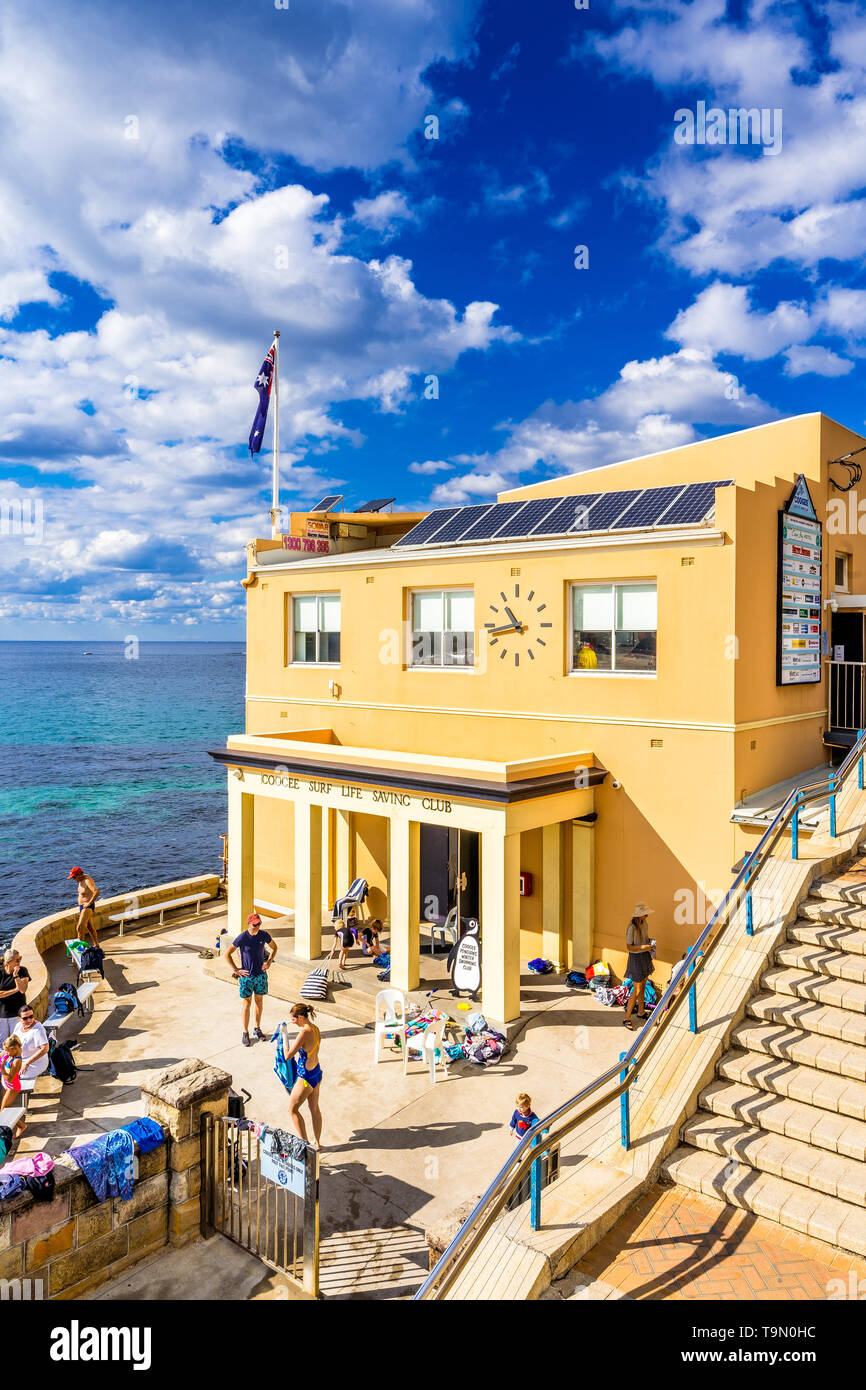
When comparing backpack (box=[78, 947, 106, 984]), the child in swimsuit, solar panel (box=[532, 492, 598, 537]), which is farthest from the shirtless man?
solar panel (box=[532, 492, 598, 537])

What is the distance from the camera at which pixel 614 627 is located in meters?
15.5

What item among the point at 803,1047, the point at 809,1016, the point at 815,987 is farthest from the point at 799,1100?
the point at 815,987

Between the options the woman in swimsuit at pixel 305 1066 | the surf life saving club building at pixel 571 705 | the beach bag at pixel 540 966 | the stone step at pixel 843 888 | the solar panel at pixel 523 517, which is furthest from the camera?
the solar panel at pixel 523 517

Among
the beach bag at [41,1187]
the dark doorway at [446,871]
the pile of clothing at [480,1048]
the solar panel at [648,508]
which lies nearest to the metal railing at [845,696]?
the solar panel at [648,508]

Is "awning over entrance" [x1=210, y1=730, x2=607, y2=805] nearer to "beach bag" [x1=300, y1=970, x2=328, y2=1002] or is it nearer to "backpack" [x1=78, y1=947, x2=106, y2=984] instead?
"beach bag" [x1=300, y1=970, x2=328, y2=1002]

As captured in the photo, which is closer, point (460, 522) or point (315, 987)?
point (315, 987)

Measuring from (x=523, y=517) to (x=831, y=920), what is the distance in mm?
10744

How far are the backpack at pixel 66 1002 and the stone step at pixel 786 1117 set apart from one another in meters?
10.5

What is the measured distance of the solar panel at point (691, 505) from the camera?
14.7 m

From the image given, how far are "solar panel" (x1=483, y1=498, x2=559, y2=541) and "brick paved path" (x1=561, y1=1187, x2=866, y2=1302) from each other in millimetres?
12481

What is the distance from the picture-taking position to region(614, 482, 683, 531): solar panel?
50.4 feet

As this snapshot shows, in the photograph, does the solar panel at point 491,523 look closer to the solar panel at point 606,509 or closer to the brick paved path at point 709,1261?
the solar panel at point 606,509

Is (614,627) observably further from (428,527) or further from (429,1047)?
(429,1047)
